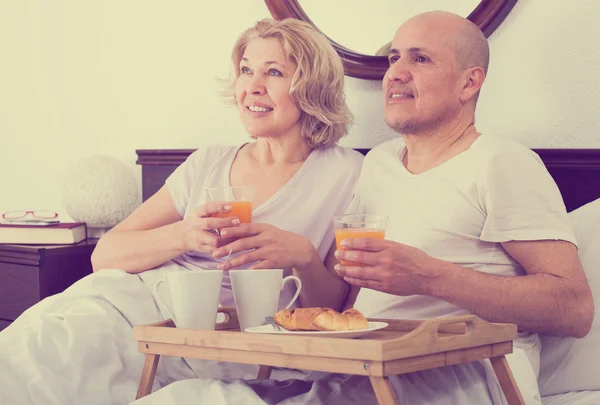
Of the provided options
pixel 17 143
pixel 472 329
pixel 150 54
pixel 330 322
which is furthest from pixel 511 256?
pixel 17 143

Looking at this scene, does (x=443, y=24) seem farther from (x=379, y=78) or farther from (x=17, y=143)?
(x=17, y=143)

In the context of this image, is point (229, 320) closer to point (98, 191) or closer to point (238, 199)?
point (238, 199)

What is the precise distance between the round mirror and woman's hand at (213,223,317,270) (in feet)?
2.33

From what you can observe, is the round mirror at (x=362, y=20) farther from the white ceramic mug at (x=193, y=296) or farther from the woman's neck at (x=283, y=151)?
the white ceramic mug at (x=193, y=296)

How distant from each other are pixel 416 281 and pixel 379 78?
972 mm

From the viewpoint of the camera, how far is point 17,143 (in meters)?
3.34

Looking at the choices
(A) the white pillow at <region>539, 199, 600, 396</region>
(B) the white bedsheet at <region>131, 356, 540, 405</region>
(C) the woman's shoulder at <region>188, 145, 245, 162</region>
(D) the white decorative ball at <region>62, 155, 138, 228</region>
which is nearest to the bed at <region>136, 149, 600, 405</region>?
(A) the white pillow at <region>539, 199, 600, 396</region>

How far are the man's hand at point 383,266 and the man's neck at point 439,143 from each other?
40 cm

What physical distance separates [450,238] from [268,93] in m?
0.69

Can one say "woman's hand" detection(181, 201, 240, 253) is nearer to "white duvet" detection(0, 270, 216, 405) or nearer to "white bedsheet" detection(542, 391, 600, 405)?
"white duvet" detection(0, 270, 216, 405)

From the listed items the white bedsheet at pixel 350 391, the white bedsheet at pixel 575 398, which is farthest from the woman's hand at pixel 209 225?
the white bedsheet at pixel 575 398

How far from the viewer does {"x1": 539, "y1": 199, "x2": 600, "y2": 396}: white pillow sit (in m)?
1.56

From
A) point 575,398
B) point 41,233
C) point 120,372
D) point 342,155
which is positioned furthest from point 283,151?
point 575,398

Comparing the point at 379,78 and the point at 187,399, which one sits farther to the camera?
the point at 379,78
